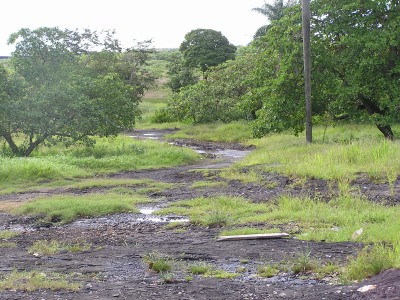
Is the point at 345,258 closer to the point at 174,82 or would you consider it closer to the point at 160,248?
the point at 160,248

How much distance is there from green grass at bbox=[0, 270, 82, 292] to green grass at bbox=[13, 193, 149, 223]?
4889 millimetres

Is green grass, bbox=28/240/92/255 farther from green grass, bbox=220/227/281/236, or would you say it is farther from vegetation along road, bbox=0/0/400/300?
green grass, bbox=220/227/281/236

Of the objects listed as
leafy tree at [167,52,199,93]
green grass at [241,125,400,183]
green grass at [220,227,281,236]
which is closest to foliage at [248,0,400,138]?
green grass at [241,125,400,183]

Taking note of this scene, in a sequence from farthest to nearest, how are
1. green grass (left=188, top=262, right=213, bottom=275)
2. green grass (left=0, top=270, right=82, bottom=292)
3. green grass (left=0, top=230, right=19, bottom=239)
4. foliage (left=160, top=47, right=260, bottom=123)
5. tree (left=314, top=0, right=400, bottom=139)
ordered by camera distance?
foliage (left=160, top=47, right=260, bottom=123) → tree (left=314, top=0, right=400, bottom=139) → green grass (left=0, top=230, right=19, bottom=239) → green grass (left=188, top=262, right=213, bottom=275) → green grass (left=0, top=270, right=82, bottom=292)

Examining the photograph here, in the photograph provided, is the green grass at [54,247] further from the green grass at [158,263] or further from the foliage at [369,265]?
the foliage at [369,265]

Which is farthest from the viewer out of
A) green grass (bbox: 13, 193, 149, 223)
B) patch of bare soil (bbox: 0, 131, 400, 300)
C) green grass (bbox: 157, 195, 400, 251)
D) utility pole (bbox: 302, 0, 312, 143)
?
utility pole (bbox: 302, 0, 312, 143)

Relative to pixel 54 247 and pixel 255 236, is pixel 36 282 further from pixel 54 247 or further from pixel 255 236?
pixel 255 236

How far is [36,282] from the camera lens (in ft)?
22.1

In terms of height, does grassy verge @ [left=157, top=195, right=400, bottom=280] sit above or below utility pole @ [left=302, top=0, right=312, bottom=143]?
below

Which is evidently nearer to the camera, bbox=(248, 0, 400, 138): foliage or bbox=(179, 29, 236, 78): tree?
bbox=(248, 0, 400, 138): foliage

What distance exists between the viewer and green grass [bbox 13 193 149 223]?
12.5m

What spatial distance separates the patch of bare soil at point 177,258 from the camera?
6211 millimetres

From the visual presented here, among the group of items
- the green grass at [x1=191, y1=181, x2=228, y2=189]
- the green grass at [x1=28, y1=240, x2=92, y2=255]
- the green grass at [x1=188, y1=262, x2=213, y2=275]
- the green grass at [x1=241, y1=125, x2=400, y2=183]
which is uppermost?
Answer: the green grass at [x1=241, y1=125, x2=400, y2=183]

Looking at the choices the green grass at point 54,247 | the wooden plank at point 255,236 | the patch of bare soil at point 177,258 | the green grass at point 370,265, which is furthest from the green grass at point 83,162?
the green grass at point 370,265
